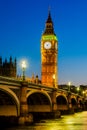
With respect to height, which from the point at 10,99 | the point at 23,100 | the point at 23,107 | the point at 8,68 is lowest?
the point at 23,107

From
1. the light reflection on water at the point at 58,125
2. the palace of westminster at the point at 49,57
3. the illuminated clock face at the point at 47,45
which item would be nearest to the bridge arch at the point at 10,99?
the light reflection on water at the point at 58,125

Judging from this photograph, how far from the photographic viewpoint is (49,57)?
580 feet

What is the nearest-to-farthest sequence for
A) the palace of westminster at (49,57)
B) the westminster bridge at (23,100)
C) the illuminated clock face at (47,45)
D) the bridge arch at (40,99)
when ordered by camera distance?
the westminster bridge at (23,100) → the bridge arch at (40,99) → the palace of westminster at (49,57) → the illuminated clock face at (47,45)

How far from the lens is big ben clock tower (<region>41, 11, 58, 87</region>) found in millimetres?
172175

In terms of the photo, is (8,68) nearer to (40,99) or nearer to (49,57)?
(49,57)

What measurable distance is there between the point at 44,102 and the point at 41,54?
9055 cm

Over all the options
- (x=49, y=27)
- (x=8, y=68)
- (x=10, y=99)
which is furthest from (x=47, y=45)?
(x=10, y=99)

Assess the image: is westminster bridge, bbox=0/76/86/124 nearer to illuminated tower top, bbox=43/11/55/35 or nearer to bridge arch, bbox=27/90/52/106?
bridge arch, bbox=27/90/52/106

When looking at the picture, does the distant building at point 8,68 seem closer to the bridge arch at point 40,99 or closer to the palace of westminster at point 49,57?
the palace of westminster at point 49,57


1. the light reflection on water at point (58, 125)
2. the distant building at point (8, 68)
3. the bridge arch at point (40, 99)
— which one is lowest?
the light reflection on water at point (58, 125)

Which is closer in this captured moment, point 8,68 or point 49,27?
point 8,68

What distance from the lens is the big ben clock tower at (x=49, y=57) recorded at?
172175 millimetres

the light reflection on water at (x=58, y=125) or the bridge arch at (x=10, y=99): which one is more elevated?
the bridge arch at (x=10, y=99)

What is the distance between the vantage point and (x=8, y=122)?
→ 61281 mm
